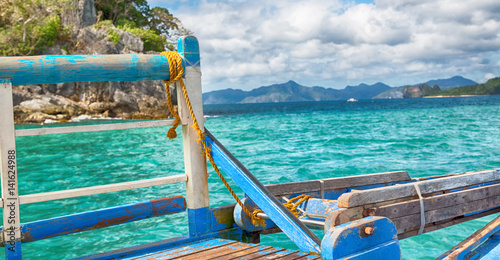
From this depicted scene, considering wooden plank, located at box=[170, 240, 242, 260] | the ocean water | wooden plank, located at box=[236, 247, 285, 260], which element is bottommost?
the ocean water

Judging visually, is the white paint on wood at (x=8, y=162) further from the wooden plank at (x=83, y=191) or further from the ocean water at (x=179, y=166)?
the ocean water at (x=179, y=166)

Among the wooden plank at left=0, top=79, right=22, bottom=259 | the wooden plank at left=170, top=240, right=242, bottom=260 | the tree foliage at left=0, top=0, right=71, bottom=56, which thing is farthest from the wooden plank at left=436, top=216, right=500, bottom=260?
the tree foliage at left=0, top=0, right=71, bottom=56

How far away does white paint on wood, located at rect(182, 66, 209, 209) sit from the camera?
3215mm

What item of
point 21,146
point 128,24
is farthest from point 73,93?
point 21,146

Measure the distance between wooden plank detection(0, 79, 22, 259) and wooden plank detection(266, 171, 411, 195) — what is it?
2.02 meters

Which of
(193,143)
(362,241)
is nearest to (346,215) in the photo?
(362,241)

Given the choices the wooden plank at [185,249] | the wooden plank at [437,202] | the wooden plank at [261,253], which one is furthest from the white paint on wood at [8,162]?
the wooden plank at [437,202]

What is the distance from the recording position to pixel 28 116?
33625mm

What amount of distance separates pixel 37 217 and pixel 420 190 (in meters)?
7.12

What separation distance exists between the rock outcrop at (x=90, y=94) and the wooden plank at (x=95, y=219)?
33.9 m

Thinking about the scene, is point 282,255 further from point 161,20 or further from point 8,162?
point 161,20

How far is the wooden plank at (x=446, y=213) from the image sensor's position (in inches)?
127

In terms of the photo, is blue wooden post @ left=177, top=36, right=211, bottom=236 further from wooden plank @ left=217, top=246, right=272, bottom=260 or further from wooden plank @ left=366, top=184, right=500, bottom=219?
wooden plank @ left=366, top=184, right=500, bottom=219

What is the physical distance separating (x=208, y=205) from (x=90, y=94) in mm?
37697
